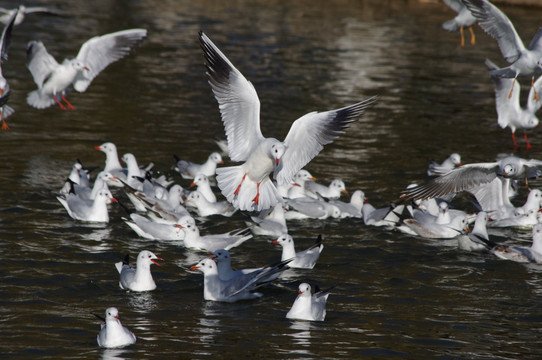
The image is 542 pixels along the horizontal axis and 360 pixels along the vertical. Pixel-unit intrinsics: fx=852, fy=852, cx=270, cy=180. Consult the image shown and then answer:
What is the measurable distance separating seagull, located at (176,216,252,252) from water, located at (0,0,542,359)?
159mm

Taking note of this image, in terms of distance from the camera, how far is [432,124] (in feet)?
65.2

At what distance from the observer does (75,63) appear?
49.0ft

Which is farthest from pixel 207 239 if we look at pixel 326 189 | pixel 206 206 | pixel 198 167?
pixel 198 167

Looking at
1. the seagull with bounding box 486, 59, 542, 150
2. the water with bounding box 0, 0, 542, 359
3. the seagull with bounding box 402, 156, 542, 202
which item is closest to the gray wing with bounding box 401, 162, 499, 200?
the seagull with bounding box 402, 156, 542, 202

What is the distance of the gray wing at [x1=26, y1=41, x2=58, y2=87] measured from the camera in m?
14.8

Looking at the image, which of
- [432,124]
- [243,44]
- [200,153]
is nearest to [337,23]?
[243,44]

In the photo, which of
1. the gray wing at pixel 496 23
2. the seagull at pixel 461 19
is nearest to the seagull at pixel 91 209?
the gray wing at pixel 496 23

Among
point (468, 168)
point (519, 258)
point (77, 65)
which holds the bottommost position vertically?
point (519, 258)

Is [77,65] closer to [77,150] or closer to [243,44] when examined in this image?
[77,150]

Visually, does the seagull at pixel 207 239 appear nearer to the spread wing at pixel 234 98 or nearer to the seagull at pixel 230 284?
the spread wing at pixel 234 98

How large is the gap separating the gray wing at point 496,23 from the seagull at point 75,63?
5.86m

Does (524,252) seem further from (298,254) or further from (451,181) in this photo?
(298,254)

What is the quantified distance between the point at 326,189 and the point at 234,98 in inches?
142

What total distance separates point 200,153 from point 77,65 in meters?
2.88
